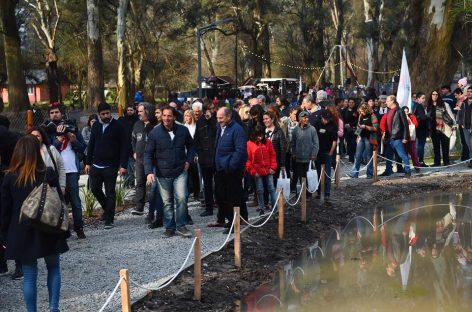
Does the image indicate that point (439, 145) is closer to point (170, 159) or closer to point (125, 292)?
point (170, 159)

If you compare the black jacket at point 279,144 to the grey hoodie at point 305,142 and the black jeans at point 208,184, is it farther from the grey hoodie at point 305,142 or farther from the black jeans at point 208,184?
the black jeans at point 208,184

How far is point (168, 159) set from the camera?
32.4 feet

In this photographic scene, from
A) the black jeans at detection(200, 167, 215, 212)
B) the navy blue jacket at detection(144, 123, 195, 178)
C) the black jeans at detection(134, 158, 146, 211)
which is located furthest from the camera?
the black jeans at detection(134, 158, 146, 211)

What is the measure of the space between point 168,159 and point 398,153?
786cm

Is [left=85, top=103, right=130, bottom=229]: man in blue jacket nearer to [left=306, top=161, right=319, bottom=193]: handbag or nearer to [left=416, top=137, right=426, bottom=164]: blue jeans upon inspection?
[left=306, top=161, right=319, bottom=193]: handbag

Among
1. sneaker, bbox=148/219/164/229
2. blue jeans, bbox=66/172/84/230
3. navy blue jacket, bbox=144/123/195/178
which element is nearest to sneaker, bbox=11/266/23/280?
blue jeans, bbox=66/172/84/230

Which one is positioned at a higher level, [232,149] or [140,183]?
[232,149]

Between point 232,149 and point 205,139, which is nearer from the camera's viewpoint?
point 232,149

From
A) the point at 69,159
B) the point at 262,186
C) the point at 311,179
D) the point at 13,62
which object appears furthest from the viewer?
the point at 13,62

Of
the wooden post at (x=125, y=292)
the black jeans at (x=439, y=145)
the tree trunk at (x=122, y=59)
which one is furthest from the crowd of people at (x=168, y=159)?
the tree trunk at (x=122, y=59)

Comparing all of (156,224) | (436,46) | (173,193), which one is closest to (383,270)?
(173,193)

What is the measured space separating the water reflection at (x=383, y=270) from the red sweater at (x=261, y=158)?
1440 millimetres

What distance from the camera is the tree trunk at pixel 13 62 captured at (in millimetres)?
30922

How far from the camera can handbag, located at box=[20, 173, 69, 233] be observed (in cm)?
620
